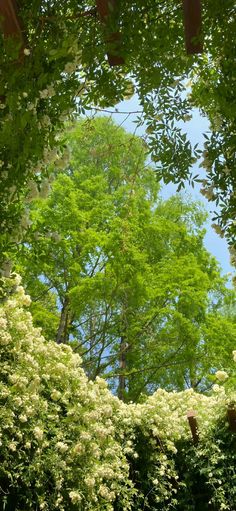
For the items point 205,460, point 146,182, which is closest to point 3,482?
point 205,460

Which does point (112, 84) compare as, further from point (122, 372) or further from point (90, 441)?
point (122, 372)

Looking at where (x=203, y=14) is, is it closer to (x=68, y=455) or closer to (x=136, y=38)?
(x=136, y=38)

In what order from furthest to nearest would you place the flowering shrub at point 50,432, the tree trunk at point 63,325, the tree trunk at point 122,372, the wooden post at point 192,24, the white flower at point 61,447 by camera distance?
the tree trunk at point 122,372 < the tree trunk at point 63,325 < the white flower at point 61,447 < the flowering shrub at point 50,432 < the wooden post at point 192,24

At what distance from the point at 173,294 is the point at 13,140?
286 inches

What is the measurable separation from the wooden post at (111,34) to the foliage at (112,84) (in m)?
0.03

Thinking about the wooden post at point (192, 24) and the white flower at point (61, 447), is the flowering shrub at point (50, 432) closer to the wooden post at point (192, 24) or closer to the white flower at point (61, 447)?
the white flower at point (61, 447)

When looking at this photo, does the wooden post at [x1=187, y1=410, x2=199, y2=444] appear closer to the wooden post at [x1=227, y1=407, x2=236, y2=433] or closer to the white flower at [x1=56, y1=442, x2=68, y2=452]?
the wooden post at [x1=227, y1=407, x2=236, y2=433]

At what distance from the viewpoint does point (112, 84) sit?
219 centimetres

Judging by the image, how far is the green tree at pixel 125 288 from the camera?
865 centimetres

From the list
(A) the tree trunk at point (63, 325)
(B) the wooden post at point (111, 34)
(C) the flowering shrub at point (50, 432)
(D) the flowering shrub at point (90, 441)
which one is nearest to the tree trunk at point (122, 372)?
(A) the tree trunk at point (63, 325)

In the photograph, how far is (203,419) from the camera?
5.05m

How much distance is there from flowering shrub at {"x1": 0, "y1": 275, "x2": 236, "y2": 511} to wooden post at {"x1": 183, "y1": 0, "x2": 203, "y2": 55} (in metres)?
1.71

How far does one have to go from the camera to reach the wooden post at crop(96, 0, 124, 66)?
1716 mm

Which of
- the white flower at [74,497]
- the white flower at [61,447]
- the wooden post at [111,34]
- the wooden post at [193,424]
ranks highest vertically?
the wooden post at [111,34]
